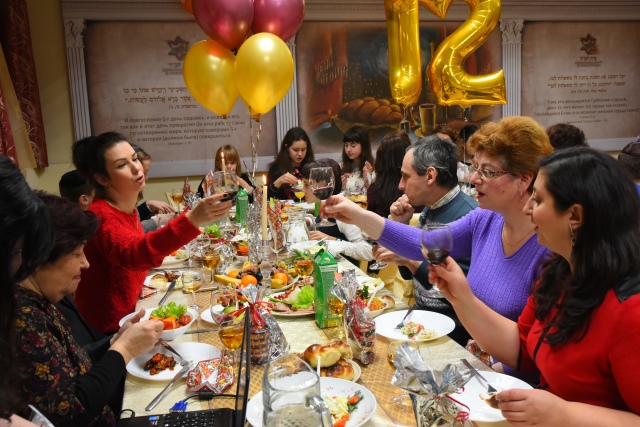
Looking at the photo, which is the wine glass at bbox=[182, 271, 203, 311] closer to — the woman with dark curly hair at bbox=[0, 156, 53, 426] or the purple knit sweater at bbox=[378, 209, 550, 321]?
the purple knit sweater at bbox=[378, 209, 550, 321]

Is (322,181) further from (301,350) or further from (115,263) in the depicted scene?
(115,263)

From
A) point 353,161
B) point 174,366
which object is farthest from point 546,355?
point 353,161

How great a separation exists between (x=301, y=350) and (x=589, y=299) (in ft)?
2.95

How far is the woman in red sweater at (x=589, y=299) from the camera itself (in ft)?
3.98

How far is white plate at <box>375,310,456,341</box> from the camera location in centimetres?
185

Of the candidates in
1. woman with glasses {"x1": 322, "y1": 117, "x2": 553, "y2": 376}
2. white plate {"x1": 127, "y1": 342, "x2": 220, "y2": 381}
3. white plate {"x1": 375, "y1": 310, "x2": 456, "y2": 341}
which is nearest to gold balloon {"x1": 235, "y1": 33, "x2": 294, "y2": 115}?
woman with glasses {"x1": 322, "y1": 117, "x2": 553, "y2": 376}

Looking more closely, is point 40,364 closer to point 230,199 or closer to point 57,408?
point 57,408

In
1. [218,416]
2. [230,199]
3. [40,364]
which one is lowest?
[218,416]

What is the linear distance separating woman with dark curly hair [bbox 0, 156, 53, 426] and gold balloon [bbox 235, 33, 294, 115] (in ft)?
8.15

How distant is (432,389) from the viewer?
1.20 metres

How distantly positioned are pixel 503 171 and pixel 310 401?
4.21 feet

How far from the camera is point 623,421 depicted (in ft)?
3.97

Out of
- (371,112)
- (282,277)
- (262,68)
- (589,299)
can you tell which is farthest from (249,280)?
(371,112)

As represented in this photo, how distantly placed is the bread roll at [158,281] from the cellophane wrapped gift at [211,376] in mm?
1202
